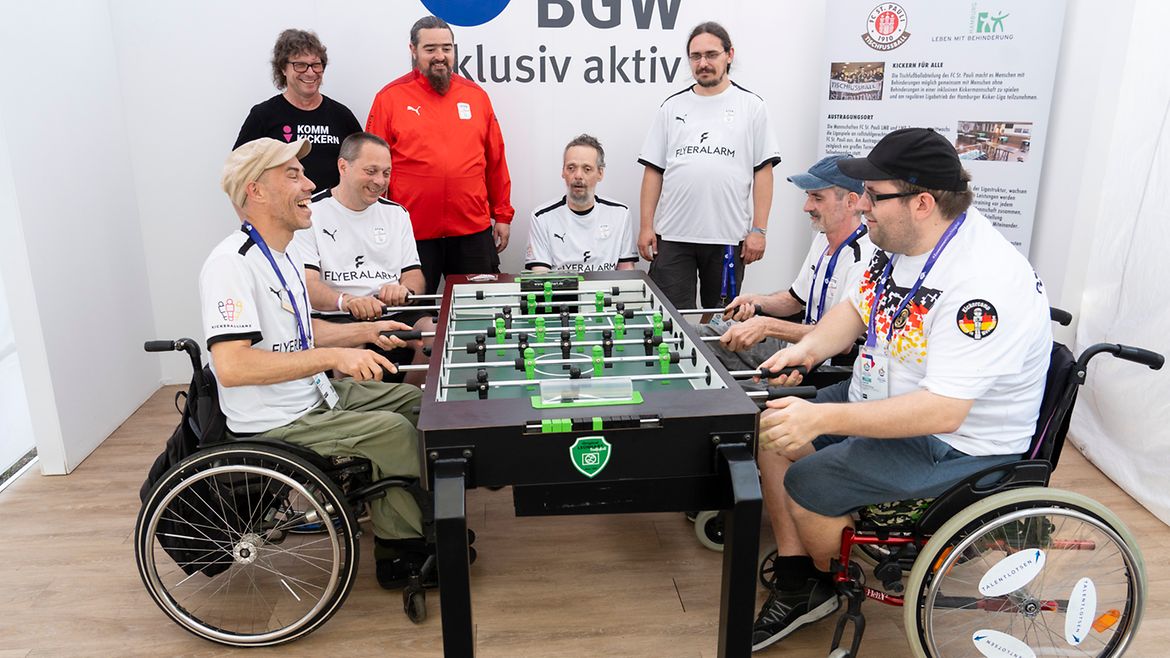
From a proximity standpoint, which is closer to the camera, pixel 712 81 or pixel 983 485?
pixel 983 485

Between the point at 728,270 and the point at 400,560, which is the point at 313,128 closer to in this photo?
the point at 728,270

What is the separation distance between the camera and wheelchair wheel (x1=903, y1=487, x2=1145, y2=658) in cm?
190

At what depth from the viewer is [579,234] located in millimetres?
3854

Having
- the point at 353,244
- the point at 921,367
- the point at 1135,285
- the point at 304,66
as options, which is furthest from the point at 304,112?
the point at 1135,285

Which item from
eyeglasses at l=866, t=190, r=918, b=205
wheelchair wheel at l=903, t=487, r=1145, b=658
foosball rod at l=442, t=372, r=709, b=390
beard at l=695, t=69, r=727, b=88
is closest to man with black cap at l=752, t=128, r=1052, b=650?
eyeglasses at l=866, t=190, r=918, b=205

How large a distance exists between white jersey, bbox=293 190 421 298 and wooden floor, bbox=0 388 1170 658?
1007mm

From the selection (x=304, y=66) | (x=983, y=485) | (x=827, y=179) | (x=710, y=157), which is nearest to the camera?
(x=983, y=485)

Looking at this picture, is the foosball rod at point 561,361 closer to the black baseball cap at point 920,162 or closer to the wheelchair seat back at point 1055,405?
the black baseball cap at point 920,162

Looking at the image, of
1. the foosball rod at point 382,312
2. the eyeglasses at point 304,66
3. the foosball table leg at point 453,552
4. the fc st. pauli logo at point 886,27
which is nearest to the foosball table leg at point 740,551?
the foosball table leg at point 453,552

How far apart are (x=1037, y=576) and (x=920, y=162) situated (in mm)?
1074

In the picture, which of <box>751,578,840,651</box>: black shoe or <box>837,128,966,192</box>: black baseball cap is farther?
<box>751,578,840,651</box>: black shoe

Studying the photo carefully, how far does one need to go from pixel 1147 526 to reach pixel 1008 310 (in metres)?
1.68

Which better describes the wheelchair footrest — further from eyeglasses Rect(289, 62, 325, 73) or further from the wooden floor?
eyeglasses Rect(289, 62, 325, 73)

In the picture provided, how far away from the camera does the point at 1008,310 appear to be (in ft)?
6.21
